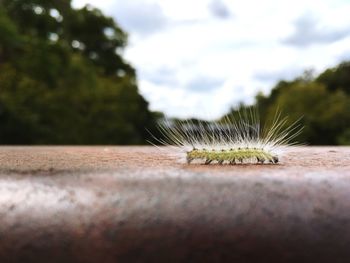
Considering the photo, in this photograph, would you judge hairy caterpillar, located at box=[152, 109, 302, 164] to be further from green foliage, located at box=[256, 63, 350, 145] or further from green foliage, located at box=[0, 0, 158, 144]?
green foliage, located at box=[256, 63, 350, 145]

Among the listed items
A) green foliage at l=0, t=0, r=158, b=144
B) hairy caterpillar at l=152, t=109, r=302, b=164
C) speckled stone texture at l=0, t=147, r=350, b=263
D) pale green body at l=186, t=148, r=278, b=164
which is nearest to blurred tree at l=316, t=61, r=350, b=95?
green foliage at l=0, t=0, r=158, b=144

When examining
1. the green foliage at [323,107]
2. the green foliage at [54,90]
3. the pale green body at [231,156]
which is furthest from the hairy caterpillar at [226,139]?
the green foliage at [323,107]

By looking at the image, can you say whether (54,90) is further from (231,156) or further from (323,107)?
(231,156)

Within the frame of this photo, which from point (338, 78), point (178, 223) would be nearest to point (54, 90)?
point (338, 78)

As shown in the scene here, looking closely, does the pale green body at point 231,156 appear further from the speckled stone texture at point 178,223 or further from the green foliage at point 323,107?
the green foliage at point 323,107

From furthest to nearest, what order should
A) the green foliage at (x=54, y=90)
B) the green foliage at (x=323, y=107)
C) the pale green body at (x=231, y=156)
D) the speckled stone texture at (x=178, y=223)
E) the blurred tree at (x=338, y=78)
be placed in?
the blurred tree at (x=338, y=78) → the green foliage at (x=323, y=107) → the green foliage at (x=54, y=90) → the pale green body at (x=231, y=156) → the speckled stone texture at (x=178, y=223)

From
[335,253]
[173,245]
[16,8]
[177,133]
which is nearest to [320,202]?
[335,253]

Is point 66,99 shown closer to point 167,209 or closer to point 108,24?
point 108,24
